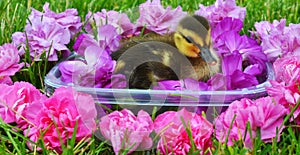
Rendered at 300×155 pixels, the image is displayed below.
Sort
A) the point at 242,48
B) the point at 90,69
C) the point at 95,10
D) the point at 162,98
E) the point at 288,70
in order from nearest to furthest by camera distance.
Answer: the point at 162,98, the point at 288,70, the point at 90,69, the point at 242,48, the point at 95,10

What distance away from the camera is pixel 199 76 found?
219 centimetres

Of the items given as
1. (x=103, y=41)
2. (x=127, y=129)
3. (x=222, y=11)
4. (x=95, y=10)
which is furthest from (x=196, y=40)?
(x=95, y=10)

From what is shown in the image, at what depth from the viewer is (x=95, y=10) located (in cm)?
323

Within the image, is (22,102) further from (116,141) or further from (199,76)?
(199,76)

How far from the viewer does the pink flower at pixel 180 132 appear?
1.76 metres

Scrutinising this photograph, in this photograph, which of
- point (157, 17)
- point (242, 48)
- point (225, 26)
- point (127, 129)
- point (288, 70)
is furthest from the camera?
point (157, 17)

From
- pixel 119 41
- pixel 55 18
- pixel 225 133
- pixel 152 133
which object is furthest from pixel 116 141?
pixel 55 18

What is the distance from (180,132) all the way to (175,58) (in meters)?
0.46

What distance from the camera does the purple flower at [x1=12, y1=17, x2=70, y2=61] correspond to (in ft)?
7.92

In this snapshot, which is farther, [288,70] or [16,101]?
[288,70]

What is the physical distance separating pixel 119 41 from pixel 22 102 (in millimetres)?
591

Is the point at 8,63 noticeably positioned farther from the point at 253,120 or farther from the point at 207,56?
the point at 253,120

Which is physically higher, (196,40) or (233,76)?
(196,40)

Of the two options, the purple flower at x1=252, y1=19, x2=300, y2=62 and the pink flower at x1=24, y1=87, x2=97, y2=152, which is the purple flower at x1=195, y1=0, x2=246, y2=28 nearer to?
the purple flower at x1=252, y1=19, x2=300, y2=62
